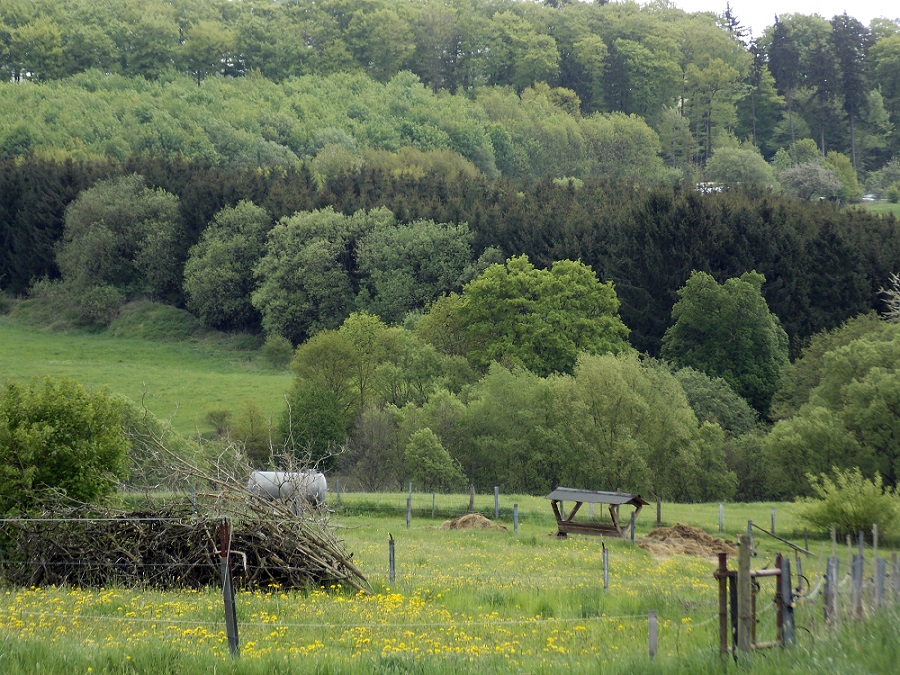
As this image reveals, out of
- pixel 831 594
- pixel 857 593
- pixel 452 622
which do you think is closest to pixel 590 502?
pixel 452 622

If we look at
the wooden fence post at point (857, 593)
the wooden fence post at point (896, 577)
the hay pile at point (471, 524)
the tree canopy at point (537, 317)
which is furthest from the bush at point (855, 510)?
the tree canopy at point (537, 317)

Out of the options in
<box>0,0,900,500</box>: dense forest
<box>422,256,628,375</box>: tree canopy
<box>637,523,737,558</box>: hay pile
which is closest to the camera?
<box>637,523,737,558</box>: hay pile

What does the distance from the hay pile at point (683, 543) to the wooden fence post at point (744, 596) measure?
20.3 metres

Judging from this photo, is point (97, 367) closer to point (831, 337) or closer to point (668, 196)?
point (668, 196)

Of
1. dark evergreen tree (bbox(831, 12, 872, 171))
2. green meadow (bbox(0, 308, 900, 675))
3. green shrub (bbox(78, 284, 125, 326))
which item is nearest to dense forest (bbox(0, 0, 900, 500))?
green shrub (bbox(78, 284, 125, 326))

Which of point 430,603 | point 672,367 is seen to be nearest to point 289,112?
point 672,367

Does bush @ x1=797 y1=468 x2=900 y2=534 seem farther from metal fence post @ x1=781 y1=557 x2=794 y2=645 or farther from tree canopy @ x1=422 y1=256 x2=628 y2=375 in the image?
tree canopy @ x1=422 y1=256 x2=628 y2=375

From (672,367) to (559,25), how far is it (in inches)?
5547

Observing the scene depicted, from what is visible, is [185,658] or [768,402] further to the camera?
[768,402]

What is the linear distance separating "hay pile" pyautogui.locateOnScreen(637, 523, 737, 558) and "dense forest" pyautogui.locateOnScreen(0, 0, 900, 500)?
10.6 m

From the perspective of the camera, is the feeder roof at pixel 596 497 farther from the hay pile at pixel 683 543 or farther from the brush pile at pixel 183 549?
the brush pile at pixel 183 549

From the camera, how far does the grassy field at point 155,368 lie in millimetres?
67750

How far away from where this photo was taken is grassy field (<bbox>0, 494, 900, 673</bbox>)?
41.3 feet

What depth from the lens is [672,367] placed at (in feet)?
234
